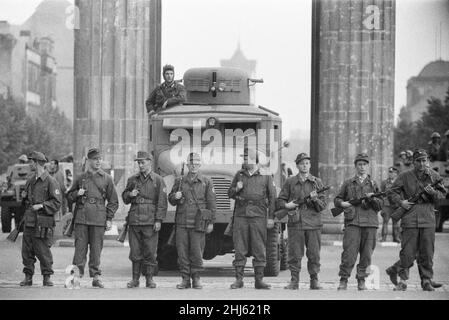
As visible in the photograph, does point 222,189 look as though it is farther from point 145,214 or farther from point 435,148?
point 435,148

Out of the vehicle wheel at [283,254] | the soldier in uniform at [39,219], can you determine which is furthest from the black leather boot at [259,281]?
the vehicle wheel at [283,254]

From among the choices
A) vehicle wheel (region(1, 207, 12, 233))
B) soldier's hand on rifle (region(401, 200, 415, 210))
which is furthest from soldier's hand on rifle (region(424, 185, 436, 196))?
vehicle wheel (region(1, 207, 12, 233))

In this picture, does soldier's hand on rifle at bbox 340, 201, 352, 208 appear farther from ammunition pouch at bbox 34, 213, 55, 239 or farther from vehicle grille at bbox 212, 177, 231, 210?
ammunition pouch at bbox 34, 213, 55, 239

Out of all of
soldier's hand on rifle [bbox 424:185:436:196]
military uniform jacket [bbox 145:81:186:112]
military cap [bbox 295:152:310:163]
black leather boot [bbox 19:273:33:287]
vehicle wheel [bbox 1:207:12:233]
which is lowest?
vehicle wheel [bbox 1:207:12:233]

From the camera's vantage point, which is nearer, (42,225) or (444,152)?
(42,225)

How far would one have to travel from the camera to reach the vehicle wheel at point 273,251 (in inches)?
766

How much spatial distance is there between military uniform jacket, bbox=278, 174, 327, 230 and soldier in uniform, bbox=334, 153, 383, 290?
295 mm

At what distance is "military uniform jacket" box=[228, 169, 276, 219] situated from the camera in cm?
1770

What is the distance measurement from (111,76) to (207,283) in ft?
32.1

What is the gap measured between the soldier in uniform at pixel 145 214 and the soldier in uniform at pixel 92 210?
0.29 meters

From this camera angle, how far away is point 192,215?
17.6 meters

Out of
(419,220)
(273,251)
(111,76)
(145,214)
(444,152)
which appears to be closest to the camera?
(419,220)

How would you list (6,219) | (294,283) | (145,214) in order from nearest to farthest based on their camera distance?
(294,283)
(145,214)
(6,219)

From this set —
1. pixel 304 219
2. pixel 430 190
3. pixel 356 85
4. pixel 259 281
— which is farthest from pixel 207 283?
pixel 356 85
